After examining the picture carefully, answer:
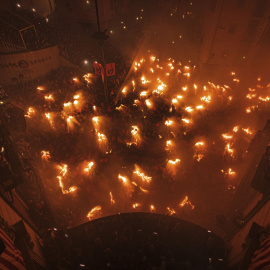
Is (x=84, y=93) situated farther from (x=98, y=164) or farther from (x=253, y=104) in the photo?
(x=253, y=104)

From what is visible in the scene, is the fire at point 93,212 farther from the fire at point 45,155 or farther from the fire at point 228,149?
the fire at point 228,149

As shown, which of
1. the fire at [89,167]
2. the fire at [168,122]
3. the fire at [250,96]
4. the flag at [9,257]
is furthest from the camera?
the fire at [250,96]

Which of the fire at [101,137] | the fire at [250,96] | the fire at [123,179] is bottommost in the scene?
the fire at [123,179]

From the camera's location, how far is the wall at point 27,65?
17.2m

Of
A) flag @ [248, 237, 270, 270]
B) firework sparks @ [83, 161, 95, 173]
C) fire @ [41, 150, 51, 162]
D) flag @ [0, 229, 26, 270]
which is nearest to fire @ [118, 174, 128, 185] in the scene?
firework sparks @ [83, 161, 95, 173]

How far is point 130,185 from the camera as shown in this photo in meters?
12.0

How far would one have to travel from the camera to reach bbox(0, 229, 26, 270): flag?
15.4 ft

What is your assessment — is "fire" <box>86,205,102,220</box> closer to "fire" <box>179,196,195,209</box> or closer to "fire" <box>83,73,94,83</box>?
"fire" <box>179,196,195,209</box>

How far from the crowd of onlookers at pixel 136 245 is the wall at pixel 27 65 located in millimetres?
15786

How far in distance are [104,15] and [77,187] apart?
75.3ft

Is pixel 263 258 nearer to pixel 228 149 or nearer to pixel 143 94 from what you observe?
pixel 228 149

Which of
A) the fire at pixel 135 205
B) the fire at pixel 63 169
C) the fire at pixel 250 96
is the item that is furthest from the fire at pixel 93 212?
the fire at pixel 250 96

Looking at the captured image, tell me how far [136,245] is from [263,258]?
4744 mm

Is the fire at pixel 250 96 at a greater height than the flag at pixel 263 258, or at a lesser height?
greater
